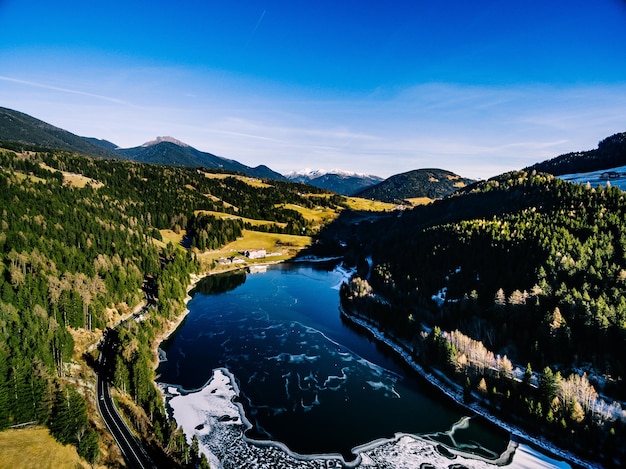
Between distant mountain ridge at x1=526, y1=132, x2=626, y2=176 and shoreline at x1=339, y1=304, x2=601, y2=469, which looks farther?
distant mountain ridge at x1=526, y1=132, x2=626, y2=176

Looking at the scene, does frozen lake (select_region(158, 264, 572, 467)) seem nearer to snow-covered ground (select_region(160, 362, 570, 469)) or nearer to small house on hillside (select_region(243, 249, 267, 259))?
snow-covered ground (select_region(160, 362, 570, 469))

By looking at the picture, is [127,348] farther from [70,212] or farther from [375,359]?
[70,212]

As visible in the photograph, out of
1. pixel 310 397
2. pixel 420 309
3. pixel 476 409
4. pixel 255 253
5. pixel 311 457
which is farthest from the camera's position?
pixel 255 253

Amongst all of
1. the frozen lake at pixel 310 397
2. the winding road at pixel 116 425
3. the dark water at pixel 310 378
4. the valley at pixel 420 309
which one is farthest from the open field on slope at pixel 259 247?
the winding road at pixel 116 425

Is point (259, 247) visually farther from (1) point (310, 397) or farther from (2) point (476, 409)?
(2) point (476, 409)

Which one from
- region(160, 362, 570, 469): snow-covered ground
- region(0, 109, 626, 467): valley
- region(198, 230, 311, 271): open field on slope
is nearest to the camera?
region(160, 362, 570, 469): snow-covered ground

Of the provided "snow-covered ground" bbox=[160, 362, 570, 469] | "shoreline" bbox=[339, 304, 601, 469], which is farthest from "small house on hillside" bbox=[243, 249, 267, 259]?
"snow-covered ground" bbox=[160, 362, 570, 469]

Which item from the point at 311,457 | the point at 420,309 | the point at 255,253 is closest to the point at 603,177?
the point at 420,309

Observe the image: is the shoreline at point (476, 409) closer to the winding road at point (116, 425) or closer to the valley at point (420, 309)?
the valley at point (420, 309)
